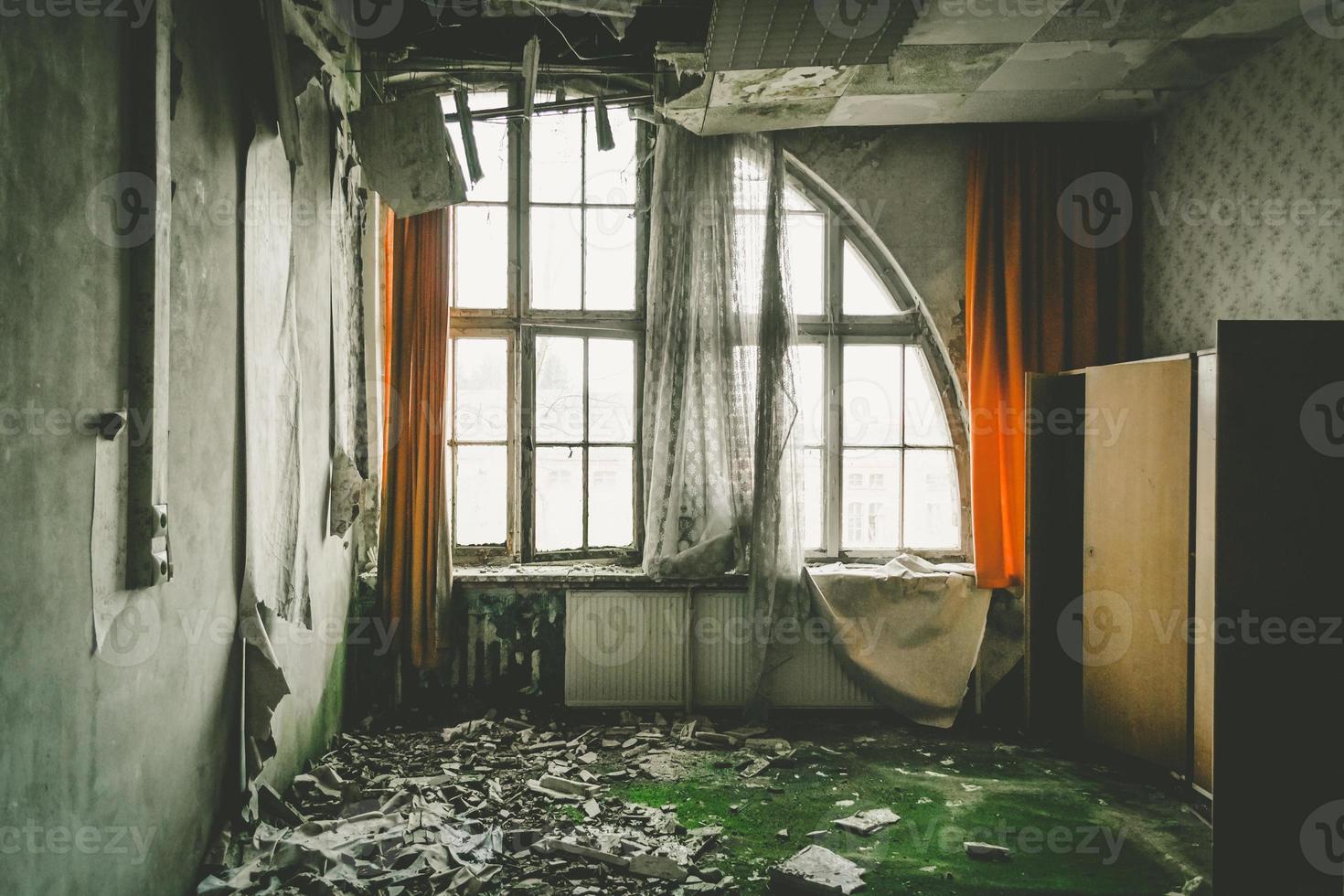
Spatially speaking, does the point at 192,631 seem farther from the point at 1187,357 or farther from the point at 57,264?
the point at 1187,357

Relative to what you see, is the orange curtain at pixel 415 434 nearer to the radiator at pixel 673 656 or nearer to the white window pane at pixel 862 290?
the radiator at pixel 673 656

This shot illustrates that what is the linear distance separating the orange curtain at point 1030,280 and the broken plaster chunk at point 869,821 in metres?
1.54

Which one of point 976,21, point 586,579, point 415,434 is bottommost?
point 586,579

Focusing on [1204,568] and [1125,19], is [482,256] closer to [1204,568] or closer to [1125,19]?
[1125,19]

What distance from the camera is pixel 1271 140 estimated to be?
3.48 meters

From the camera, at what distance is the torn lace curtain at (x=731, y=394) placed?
4230 mm

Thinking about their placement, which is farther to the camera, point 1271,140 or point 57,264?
point 1271,140

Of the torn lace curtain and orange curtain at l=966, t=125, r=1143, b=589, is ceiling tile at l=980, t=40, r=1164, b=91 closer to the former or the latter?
orange curtain at l=966, t=125, r=1143, b=589

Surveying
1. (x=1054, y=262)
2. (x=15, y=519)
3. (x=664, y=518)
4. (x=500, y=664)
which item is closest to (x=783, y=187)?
(x=1054, y=262)

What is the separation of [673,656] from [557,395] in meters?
1.63

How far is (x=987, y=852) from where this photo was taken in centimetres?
293

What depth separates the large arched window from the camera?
466cm

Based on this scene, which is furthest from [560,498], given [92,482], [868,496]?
[92,482]

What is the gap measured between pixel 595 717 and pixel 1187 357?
3377mm
